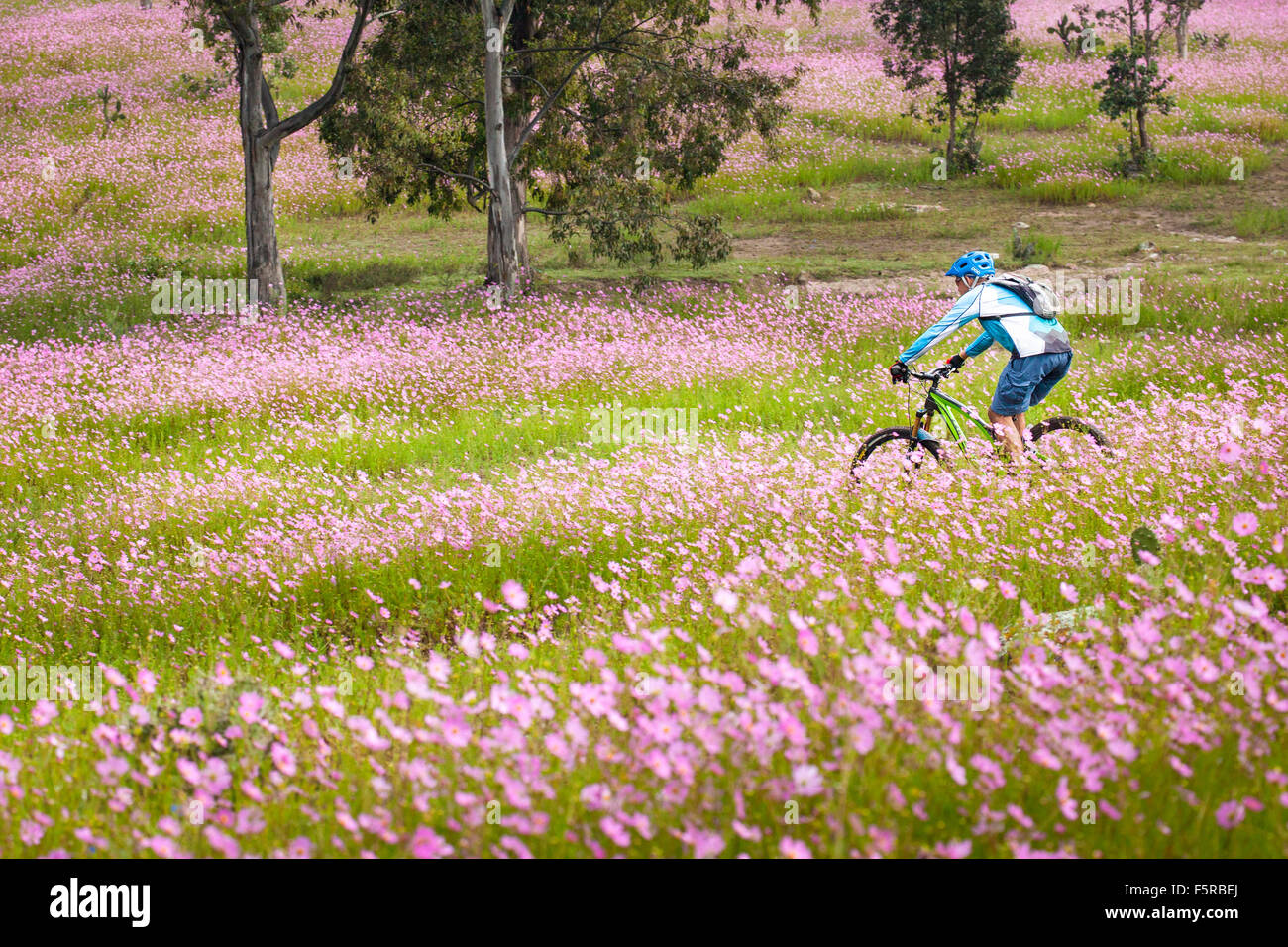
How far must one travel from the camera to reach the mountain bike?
707 centimetres

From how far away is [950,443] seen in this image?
296 inches

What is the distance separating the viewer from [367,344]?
1369 cm

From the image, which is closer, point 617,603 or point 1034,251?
point 617,603

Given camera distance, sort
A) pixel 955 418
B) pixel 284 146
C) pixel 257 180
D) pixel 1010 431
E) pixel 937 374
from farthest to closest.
Answer: pixel 284 146
pixel 257 180
pixel 955 418
pixel 937 374
pixel 1010 431

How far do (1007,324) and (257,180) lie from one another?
1406cm

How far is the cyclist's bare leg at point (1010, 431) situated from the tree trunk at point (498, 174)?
35.5 ft

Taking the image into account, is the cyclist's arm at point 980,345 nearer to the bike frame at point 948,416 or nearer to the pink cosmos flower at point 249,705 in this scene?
the bike frame at point 948,416

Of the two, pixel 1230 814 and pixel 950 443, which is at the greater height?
pixel 950 443

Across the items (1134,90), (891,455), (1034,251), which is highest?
(1134,90)

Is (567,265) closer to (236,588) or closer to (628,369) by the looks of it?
(628,369)

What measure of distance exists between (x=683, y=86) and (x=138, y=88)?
99.8 ft

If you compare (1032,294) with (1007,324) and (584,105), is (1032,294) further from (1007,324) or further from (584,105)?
(584,105)

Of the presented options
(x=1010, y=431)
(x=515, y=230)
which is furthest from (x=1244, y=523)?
(x=515, y=230)

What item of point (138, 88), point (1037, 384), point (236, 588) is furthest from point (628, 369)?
point (138, 88)
